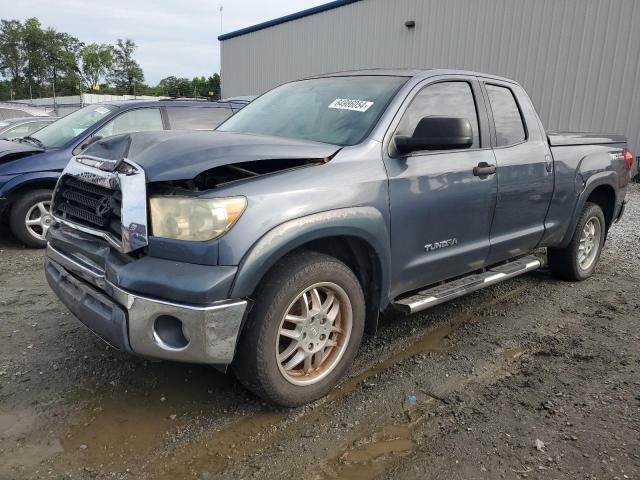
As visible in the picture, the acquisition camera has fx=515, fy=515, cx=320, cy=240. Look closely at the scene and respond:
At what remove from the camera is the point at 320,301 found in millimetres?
2844

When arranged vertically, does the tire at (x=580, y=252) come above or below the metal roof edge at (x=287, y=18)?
below

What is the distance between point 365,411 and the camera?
111 inches

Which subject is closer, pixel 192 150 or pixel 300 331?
pixel 192 150

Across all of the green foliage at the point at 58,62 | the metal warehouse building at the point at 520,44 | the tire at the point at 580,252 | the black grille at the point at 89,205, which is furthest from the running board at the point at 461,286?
the green foliage at the point at 58,62

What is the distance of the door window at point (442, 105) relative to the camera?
331 centimetres

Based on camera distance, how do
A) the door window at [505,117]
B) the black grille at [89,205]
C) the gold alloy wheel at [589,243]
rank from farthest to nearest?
the gold alloy wheel at [589,243], the door window at [505,117], the black grille at [89,205]

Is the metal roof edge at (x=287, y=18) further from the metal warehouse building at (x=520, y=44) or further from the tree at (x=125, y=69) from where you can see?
the tree at (x=125, y=69)

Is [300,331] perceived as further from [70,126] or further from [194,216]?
[70,126]

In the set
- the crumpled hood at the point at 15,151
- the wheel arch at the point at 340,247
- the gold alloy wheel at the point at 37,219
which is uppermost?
the crumpled hood at the point at 15,151

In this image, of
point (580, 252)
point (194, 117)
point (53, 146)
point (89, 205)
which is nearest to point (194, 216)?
point (89, 205)

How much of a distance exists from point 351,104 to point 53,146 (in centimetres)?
434

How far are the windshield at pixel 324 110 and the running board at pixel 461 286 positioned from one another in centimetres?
108

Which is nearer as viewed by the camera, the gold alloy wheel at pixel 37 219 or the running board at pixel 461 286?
the running board at pixel 461 286

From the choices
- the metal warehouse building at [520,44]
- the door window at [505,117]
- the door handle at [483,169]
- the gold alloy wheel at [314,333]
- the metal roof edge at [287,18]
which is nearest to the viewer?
the gold alloy wheel at [314,333]
